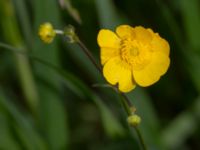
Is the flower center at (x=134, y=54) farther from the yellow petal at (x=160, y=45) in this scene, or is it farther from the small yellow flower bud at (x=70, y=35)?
the small yellow flower bud at (x=70, y=35)

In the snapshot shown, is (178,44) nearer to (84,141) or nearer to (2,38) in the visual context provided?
(84,141)

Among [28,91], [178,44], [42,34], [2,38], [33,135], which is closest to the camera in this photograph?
[42,34]

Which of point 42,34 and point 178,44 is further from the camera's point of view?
point 178,44

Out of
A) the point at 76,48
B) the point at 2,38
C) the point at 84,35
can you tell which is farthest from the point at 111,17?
the point at 2,38


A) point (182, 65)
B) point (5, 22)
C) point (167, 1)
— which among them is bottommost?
point (182, 65)

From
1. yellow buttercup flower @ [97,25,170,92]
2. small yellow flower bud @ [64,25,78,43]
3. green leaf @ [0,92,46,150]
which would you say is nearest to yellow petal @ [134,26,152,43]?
yellow buttercup flower @ [97,25,170,92]

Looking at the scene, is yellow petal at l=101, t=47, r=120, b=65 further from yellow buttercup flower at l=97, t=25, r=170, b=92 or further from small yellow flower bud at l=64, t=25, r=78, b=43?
small yellow flower bud at l=64, t=25, r=78, b=43

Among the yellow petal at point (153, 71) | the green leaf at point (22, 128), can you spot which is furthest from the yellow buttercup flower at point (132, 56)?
the green leaf at point (22, 128)
